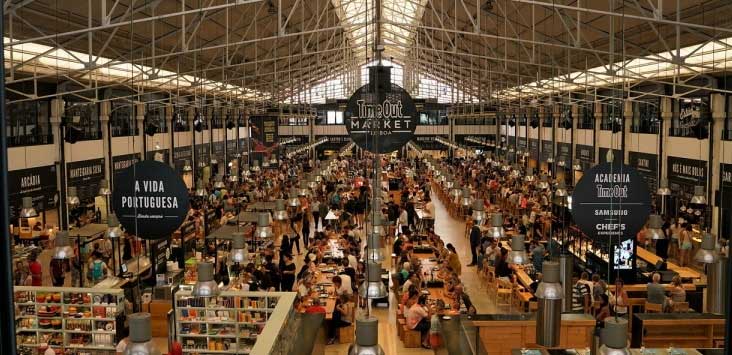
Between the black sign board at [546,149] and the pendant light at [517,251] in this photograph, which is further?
the black sign board at [546,149]

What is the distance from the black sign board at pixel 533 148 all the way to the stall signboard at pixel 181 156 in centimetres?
1696

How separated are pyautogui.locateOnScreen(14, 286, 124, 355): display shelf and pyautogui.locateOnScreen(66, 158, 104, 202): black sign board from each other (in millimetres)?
9866

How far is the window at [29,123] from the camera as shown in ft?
58.1

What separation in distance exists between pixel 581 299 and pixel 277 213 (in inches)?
221

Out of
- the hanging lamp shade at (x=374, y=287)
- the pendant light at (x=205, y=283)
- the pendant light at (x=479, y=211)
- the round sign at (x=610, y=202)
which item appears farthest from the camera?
the pendant light at (x=479, y=211)

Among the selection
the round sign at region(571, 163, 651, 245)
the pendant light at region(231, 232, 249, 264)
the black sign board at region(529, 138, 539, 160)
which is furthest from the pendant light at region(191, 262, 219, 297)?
the black sign board at region(529, 138, 539, 160)

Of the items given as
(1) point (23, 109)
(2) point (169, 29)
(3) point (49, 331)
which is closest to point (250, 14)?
(2) point (169, 29)

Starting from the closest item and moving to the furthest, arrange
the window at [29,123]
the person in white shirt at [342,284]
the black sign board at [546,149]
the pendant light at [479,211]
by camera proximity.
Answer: the person in white shirt at [342,284] → the pendant light at [479,211] → the window at [29,123] → the black sign board at [546,149]

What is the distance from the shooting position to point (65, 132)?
19.7 meters

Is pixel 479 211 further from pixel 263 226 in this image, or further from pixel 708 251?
pixel 708 251

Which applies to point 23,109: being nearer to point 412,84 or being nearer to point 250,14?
point 250,14

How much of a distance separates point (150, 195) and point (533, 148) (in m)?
33.6

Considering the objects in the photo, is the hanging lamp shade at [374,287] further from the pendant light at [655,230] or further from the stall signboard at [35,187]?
the stall signboard at [35,187]

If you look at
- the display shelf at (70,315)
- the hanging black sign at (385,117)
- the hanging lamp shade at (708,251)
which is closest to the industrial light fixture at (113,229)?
the display shelf at (70,315)
